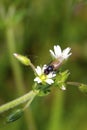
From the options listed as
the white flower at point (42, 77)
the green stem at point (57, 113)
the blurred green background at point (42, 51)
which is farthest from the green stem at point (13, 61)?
the white flower at point (42, 77)

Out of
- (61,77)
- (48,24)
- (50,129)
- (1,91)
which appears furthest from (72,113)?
(61,77)

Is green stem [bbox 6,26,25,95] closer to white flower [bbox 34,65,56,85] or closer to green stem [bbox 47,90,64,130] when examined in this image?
green stem [bbox 47,90,64,130]

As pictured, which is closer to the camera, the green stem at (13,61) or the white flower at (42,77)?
the white flower at (42,77)

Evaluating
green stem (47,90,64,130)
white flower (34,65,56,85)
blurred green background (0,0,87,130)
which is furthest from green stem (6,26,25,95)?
white flower (34,65,56,85)

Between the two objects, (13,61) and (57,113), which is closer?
(57,113)

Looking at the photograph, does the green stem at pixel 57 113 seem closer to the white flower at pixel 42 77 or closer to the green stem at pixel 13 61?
the green stem at pixel 13 61

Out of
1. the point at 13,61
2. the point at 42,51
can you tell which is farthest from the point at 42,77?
the point at 42,51

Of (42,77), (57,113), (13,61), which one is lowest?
(42,77)

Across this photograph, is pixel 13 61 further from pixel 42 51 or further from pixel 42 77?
pixel 42 77
